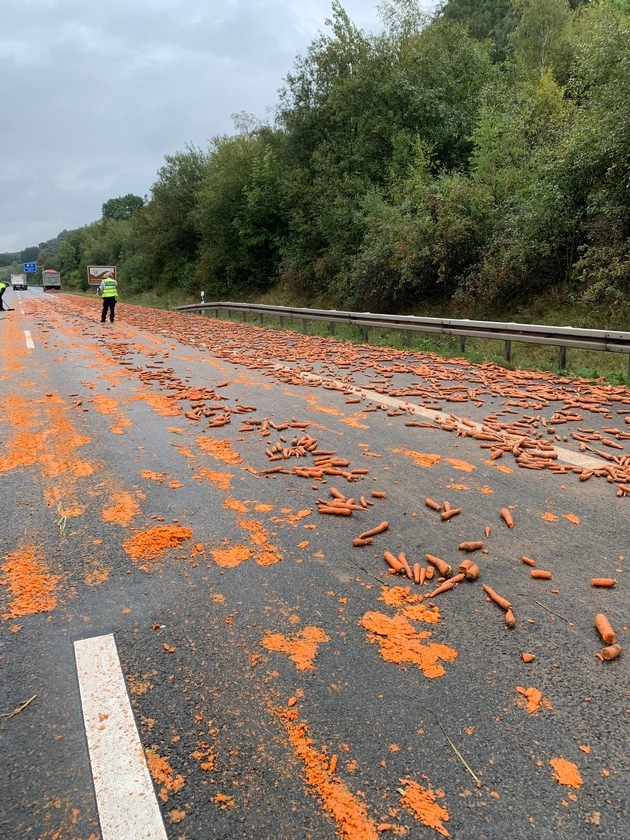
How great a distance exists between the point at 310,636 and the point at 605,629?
4.86 feet

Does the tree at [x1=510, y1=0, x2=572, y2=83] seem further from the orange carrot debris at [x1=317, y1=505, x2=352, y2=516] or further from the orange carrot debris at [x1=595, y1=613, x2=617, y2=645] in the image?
the orange carrot debris at [x1=595, y1=613, x2=617, y2=645]

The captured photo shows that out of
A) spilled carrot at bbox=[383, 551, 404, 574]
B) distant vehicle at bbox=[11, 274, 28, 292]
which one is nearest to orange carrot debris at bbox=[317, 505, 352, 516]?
spilled carrot at bbox=[383, 551, 404, 574]

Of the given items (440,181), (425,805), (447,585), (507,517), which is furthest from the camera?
(440,181)

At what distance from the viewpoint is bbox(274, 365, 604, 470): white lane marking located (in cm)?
531

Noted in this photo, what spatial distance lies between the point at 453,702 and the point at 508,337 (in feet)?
30.4

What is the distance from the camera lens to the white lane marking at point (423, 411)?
531 cm

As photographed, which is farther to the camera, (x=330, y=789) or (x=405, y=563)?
(x=405, y=563)

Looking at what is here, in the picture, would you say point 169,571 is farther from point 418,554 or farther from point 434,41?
point 434,41

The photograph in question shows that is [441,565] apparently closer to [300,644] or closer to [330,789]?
[300,644]

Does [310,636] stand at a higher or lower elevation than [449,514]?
lower

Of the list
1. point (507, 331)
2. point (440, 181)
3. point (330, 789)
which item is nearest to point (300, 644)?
point (330, 789)

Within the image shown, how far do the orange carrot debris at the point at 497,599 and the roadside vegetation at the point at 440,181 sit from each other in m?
7.51

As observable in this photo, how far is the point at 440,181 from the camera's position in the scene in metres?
17.3

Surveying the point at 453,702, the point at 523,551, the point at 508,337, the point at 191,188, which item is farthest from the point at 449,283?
the point at 191,188
